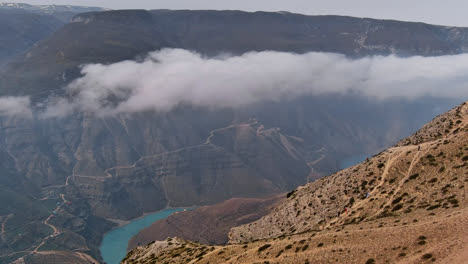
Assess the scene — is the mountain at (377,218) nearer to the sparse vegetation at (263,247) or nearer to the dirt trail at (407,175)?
the dirt trail at (407,175)

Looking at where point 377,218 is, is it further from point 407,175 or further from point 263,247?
point 263,247

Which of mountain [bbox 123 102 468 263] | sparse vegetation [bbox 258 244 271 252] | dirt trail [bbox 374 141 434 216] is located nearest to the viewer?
mountain [bbox 123 102 468 263]

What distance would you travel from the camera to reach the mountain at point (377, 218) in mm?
45125

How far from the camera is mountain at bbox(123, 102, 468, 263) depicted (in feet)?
148

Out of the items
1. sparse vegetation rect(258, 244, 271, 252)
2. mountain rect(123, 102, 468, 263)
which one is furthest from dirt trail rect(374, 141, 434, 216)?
sparse vegetation rect(258, 244, 271, 252)

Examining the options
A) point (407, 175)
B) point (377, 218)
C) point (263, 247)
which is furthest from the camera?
point (407, 175)

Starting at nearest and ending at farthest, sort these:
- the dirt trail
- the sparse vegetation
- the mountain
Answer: the mountain
the sparse vegetation
the dirt trail

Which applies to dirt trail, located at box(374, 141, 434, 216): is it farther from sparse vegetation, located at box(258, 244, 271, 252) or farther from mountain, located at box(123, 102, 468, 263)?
sparse vegetation, located at box(258, 244, 271, 252)

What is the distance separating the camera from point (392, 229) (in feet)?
164

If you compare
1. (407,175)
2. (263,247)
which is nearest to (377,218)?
(407,175)

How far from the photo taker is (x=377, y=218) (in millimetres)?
60156

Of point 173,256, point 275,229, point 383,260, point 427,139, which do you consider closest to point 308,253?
point 383,260

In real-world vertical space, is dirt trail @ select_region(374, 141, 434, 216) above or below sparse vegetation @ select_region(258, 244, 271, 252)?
above

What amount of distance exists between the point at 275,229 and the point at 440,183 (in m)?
37.9
